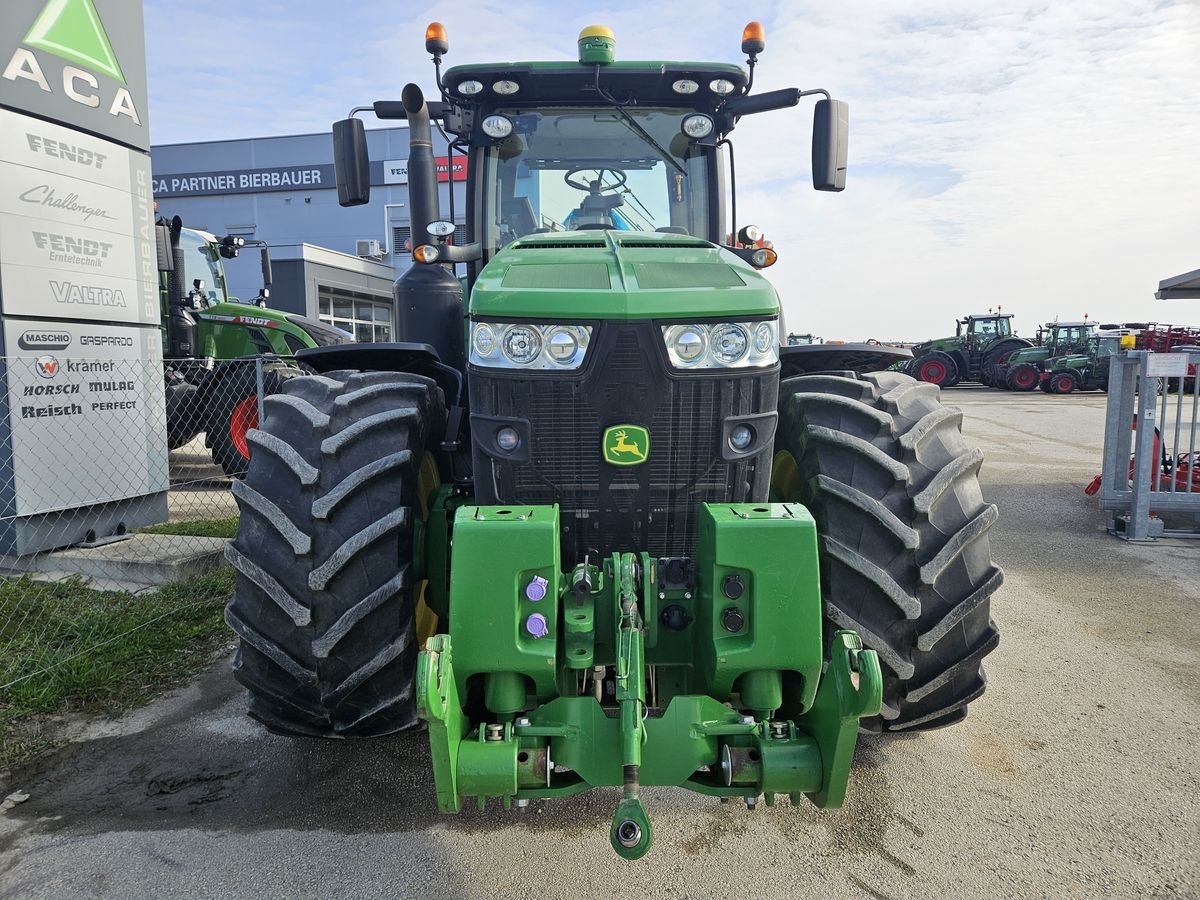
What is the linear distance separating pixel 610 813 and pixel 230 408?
851 cm

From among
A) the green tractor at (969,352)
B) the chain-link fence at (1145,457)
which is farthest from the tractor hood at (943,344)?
the chain-link fence at (1145,457)

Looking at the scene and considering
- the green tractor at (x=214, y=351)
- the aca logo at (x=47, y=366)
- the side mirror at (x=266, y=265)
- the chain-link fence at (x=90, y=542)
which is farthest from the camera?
the side mirror at (x=266, y=265)

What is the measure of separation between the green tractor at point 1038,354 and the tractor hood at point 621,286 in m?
29.4

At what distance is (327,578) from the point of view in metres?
2.49

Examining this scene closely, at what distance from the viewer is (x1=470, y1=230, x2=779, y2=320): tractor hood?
7.98 feet

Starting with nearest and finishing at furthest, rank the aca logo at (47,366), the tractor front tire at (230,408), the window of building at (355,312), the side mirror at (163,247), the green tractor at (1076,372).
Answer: the aca logo at (47,366)
the side mirror at (163,247)
the tractor front tire at (230,408)
the window of building at (355,312)
the green tractor at (1076,372)

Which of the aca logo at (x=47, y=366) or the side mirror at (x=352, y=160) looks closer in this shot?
the side mirror at (x=352, y=160)

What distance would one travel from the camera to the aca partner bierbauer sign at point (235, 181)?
28.2 m

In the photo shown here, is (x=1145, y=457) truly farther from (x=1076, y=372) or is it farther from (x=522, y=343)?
(x=1076, y=372)

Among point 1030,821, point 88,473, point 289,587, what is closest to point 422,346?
point 289,587

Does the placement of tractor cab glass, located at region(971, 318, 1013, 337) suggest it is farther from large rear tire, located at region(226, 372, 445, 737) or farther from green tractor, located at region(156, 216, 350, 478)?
large rear tire, located at region(226, 372, 445, 737)

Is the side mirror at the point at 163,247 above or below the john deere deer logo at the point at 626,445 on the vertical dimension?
above

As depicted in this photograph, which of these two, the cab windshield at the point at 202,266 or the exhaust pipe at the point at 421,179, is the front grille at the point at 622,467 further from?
the cab windshield at the point at 202,266

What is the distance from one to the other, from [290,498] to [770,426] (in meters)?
1.55
